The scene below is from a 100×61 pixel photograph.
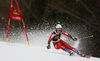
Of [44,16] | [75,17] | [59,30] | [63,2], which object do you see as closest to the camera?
[59,30]

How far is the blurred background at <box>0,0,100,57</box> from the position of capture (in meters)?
12.9

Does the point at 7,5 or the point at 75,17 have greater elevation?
the point at 7,5

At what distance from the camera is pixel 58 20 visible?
1573 cm

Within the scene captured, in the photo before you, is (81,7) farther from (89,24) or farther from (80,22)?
(89,24)

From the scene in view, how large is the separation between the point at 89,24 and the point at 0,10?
425 inches

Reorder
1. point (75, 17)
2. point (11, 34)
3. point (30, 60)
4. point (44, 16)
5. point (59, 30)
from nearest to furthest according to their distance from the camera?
point (30, 60) → point (59, 30) → point (75, 17) → point (44, 16) → point (11, 34)

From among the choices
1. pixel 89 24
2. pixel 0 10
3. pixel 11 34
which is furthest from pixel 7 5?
pixel 89 24

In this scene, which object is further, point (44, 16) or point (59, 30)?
point (44, 16)

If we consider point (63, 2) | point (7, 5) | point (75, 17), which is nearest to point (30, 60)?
point (75, 17)

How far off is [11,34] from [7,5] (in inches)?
135

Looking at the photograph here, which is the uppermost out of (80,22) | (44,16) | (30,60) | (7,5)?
(7,5)

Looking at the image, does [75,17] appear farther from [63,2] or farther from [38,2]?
[38,2]

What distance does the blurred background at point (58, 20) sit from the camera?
12891 mm

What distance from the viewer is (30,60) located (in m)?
3.79
